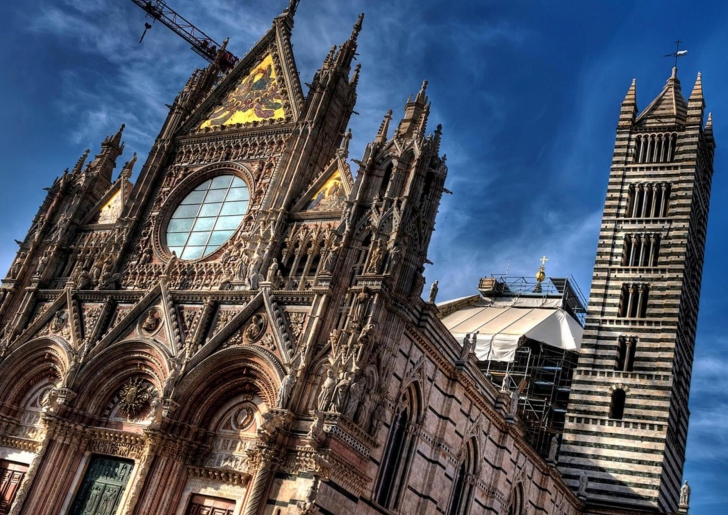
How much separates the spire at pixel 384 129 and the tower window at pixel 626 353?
1803 centimetres

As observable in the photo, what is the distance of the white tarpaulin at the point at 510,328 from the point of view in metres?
42.1

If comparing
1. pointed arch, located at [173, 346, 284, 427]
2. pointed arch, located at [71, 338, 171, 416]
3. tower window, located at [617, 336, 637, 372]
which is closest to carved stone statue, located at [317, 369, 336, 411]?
pointed arch, located at [173, 346, 284, 427]

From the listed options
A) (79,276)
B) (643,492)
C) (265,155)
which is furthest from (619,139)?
(79,276)

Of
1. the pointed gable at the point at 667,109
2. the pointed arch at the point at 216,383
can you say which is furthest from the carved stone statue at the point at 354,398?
the pointed gable at the point at 667,109

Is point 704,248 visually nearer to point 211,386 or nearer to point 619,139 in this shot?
point 619,139

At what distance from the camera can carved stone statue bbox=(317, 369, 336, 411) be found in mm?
19828

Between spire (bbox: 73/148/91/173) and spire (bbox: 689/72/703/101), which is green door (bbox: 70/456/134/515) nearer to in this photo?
spire (bbox: 73/148/91/173)

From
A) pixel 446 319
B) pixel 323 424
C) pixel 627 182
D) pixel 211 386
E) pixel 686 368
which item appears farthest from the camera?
pixel 446 319

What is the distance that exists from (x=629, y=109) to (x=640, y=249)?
8638 mm

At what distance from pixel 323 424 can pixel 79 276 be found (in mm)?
10803

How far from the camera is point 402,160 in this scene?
23766mm

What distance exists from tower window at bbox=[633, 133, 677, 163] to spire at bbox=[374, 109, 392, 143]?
21108 mm

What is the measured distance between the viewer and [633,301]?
39.1 m

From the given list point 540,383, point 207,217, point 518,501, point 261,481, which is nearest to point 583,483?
point 540,383
